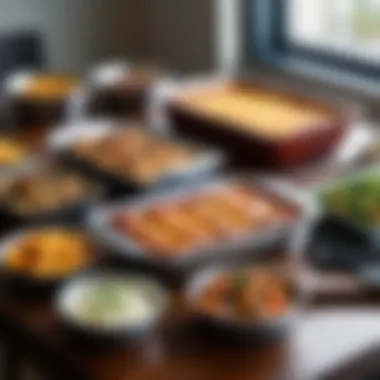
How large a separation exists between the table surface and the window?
1.27 metres

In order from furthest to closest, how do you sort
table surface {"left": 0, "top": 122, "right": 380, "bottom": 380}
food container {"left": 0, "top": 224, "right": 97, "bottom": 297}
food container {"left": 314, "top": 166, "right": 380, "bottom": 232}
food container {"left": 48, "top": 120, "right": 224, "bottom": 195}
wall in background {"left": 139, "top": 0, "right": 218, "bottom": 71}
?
wall in background {"left": 139, "top": 0, "right": 218, "bottom": 71}
food container {"left": 48, "top": 120, "right": 224, "bottom": 195}
food container {"left": 314, "top": 166, "right": 380, "bottom": 232}
food container {"left": 0, "top": 224, "right": 97, "bottom": 297}
table surface {"left": 0, "top": 122, "right": 380, "bottom": 380}

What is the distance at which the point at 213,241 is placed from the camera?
156 cm

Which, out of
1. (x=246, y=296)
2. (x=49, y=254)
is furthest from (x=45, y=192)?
(x=246, y=296)

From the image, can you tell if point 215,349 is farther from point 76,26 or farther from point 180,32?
point 76,26

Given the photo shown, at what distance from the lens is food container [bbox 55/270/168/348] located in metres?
1.38

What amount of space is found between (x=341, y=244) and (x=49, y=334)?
46 cm

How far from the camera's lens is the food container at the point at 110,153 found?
1.78 m

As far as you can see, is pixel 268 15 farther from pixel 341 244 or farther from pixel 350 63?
pixel 341 244

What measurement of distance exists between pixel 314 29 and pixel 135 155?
1053 mm

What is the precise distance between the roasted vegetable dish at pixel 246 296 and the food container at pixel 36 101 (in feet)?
2.50

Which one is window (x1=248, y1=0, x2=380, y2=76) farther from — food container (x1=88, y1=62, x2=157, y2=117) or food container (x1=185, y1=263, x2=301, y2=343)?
food container (x1=185, y1=263, x2=301, y2=343)

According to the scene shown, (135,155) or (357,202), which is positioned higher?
(135,155)

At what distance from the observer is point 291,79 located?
2.66m

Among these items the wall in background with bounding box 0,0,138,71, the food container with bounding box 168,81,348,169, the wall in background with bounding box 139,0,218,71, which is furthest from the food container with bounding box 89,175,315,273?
the wall in background with bounding box 0,0,138,71
